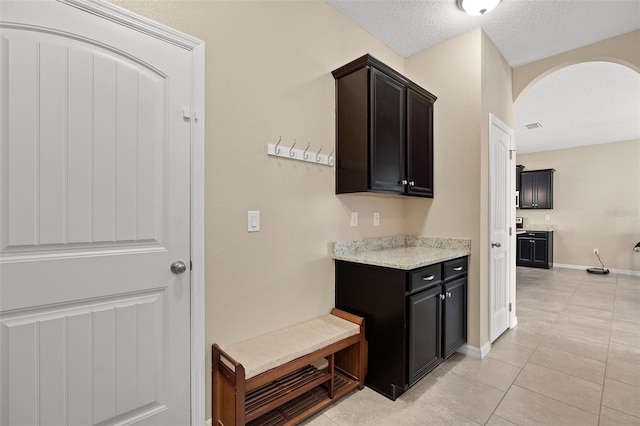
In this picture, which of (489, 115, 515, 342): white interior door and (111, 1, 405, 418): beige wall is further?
(489, 115, 515, 342): white interior door

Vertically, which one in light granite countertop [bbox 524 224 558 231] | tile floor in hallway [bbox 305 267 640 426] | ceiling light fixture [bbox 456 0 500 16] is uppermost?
ceiling light fixture [bbox 456 0 500 16]

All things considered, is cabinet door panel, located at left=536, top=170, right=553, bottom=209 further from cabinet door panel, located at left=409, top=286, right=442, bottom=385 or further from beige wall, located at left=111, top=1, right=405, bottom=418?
beige wall, located at left=111, top=1, right=405, bottom=418

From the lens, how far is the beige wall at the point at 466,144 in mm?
2561

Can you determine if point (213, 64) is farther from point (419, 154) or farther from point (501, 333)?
point (501, 333)

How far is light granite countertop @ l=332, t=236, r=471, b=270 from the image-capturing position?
2064 mm

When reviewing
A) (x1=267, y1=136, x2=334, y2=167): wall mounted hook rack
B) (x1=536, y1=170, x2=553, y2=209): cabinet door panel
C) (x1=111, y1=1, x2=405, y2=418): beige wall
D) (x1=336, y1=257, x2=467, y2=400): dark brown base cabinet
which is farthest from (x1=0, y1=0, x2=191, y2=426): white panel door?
(x1=536, y1=170, x2=553, y2=209): cabinet door panel

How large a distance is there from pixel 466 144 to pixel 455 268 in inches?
42.8

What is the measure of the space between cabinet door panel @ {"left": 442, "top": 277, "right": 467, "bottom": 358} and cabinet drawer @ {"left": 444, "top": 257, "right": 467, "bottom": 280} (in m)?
0.06

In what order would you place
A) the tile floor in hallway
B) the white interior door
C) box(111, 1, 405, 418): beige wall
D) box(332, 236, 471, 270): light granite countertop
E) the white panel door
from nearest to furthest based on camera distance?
the white panel door, box(111, 1, 405, 418): beige wall, the tile floor in hallway, box(332, 236, 471, 270): light granite countertop, the white interior door

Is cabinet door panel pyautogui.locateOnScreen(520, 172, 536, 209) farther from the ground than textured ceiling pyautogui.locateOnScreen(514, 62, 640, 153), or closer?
closer

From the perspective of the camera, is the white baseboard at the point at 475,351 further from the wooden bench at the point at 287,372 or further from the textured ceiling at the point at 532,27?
the textured ceiling at the point at 532,27

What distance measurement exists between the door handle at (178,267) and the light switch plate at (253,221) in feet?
1.39

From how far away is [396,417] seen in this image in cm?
179

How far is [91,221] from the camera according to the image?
4.23 ft
